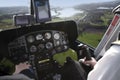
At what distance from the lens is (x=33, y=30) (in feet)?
8.43

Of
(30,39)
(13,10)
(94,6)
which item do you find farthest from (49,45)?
(94,6)

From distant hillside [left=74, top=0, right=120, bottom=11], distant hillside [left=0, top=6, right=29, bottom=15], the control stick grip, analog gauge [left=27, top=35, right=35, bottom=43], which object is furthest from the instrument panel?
distant hillside [left=74, top=0, right=120, bottom=11]

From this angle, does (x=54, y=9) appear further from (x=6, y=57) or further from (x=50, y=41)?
(x=6, y=57)

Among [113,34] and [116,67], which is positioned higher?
[116,67]

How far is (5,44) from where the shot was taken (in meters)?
2.43

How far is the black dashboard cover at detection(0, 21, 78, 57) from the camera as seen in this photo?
7.88ft

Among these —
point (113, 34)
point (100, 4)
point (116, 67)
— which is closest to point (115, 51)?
point (116, 67)

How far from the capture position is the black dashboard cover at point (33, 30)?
94.5 inches

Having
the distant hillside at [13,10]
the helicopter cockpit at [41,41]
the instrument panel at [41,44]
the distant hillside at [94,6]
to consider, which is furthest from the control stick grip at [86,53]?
the distant hillside at [94,6]

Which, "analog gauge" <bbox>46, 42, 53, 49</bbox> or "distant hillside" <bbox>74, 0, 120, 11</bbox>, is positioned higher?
"distant hillside" <bbox>74, 0, 120, 11</bbox>

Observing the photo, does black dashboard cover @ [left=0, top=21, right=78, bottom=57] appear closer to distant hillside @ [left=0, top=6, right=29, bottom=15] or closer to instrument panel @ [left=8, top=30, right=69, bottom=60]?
instrument panel @ [left=8, top=30, right=69, bottom=60]

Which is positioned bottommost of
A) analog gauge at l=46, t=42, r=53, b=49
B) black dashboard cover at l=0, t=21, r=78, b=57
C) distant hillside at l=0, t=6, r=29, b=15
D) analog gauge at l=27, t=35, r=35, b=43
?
analog gauge at l=46, t=42, r=53, b=49

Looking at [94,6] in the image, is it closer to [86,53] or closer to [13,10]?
[13,10]

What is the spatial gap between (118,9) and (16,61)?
32.9 inches
